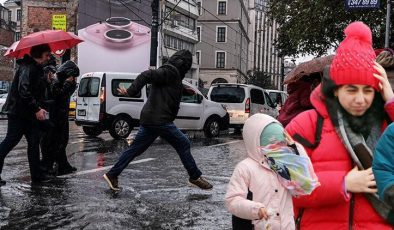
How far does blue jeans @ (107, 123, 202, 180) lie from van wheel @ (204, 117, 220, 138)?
9424mm

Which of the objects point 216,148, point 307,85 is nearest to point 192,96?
point 216,148

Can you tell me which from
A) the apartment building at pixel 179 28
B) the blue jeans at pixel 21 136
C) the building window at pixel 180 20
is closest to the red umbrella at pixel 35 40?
the blue jeans at pixel 21 136

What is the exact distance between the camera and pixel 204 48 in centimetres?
7569

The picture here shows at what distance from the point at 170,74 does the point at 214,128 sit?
981cm

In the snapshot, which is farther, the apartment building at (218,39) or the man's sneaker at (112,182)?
the apartment building at (218,39)

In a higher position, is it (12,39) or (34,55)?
(12,39)

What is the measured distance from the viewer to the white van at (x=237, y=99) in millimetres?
18500

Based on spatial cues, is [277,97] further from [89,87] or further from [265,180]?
[265,180]

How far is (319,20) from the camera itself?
2164 centimetres

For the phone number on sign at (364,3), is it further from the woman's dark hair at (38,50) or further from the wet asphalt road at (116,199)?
the woman's dark hair at (38,50)

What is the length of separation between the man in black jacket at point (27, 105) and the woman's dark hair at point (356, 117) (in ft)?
16.6

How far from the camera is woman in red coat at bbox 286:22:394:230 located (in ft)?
7.55

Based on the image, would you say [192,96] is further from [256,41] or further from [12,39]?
[256,41]

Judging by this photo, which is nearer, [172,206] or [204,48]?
[172,206]
